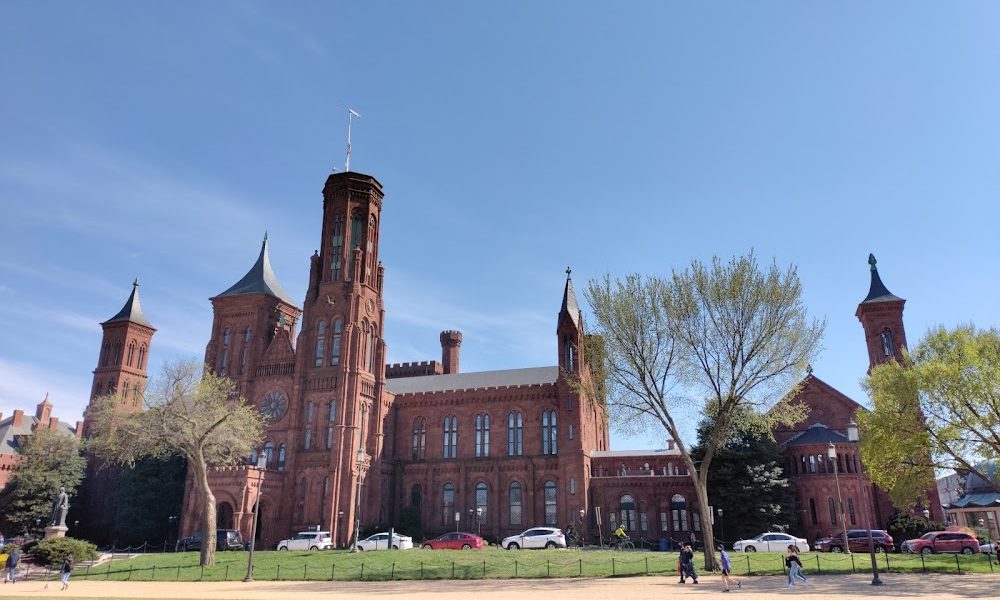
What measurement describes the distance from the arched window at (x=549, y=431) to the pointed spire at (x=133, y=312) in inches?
2210

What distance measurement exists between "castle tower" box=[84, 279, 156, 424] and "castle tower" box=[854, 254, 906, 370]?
7772 centimetres

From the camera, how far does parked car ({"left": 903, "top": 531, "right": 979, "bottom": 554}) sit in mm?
34906

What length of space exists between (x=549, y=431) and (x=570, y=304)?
11005 mm

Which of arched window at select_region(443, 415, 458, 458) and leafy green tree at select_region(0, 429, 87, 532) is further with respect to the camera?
arched window at select_region(443, 415, 458, 458)

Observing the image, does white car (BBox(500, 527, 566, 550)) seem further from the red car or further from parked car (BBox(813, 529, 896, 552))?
parked car (BBox(813, 529, 896, 552))

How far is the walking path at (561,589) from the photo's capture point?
21094 mm

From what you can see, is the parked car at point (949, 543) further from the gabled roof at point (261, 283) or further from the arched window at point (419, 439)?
the gabled roof at point (261, 283)

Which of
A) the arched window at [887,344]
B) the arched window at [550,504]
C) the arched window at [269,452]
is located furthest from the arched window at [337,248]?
the arched window at [887,344]

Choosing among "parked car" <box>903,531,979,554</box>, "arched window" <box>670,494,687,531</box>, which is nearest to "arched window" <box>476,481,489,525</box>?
"arched window" <box>670,494,687,531</box>

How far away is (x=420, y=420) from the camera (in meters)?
61.3

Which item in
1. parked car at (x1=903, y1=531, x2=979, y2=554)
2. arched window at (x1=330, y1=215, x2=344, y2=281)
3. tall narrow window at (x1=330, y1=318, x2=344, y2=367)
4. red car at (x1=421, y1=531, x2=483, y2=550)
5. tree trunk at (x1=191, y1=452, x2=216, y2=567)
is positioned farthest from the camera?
arched window at (x1=330, y1=215, x2=344, y2=281)

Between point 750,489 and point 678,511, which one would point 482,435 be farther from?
point 750,489

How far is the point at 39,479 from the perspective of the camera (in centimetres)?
6000

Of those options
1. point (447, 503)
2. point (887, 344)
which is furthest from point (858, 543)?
point (447, 503)
